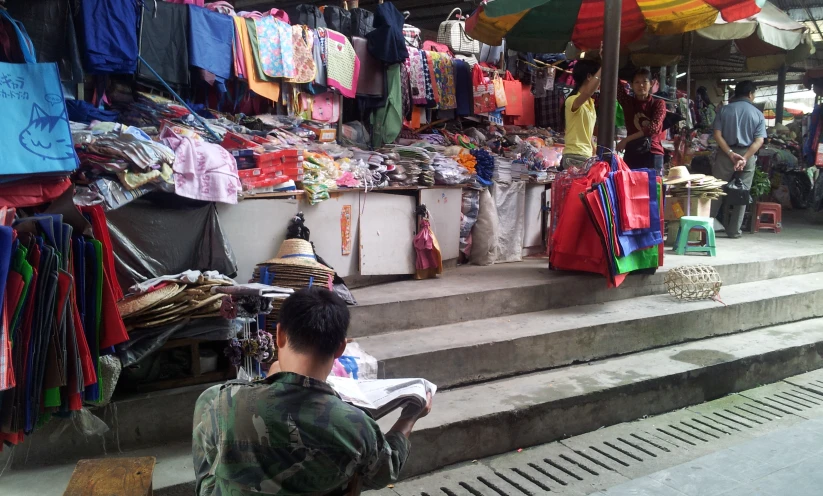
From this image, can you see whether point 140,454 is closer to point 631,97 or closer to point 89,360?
point 89,360

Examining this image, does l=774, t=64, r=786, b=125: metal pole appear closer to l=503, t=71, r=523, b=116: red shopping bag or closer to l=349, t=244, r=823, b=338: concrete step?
l=503, t=71, r=523, b=116: red shopping bag

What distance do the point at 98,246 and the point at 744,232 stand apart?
890cm

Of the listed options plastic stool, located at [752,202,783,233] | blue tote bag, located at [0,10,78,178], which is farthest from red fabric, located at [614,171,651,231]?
plastic stool, located at [752,202,783,233]

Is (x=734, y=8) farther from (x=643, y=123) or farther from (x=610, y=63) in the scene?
(x=610, y=63)

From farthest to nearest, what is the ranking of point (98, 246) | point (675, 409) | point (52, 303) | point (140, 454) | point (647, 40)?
point (647, 40) < point (675, 409) < point (140, 454) < point (98, 246) < point (52, 303)

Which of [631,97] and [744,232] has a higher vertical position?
[631,97]

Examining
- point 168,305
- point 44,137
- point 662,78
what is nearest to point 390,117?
point 168,305

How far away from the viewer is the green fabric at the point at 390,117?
7113mm

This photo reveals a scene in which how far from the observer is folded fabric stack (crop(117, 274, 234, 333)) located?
3512 millimetres

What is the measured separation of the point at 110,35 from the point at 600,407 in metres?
4.54

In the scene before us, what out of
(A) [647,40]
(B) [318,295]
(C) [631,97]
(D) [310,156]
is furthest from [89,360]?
(A) [647,40]

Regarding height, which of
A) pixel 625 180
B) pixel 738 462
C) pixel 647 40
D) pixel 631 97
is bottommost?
pixel 738 462

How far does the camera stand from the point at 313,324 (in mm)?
1873

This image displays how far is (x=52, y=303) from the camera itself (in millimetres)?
2834
